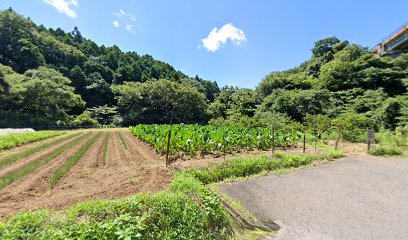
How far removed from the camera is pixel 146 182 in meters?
7.21

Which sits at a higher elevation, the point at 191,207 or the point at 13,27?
the point at 13,27

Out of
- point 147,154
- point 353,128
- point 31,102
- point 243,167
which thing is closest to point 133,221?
point 243,167

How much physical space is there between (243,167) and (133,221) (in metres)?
5.88

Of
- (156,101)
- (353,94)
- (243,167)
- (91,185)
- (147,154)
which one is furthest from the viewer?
(156,101)

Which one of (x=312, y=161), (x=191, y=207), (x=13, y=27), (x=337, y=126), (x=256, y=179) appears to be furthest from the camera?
(x=13, y=27)

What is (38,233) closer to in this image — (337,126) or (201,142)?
(201,142)

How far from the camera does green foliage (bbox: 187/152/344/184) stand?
7.80 metres

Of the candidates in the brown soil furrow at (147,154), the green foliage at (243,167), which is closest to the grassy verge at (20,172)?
the brown soil furrow at (147,154)

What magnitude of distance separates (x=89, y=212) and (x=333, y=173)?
9.62 m

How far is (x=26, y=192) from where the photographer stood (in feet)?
21.0

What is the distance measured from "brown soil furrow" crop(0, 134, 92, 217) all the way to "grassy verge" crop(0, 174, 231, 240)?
175 cm

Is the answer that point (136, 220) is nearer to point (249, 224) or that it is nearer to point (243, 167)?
point (249, 224)

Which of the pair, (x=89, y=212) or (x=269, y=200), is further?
(x=269, y=200)

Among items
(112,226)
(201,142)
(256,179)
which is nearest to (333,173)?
(256,179)
